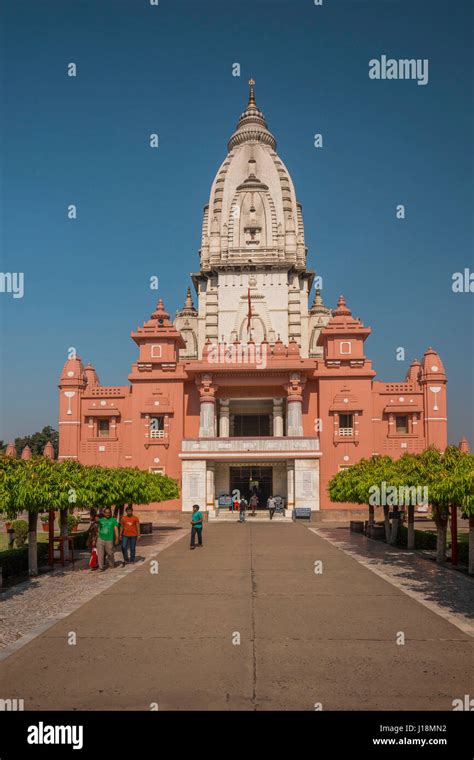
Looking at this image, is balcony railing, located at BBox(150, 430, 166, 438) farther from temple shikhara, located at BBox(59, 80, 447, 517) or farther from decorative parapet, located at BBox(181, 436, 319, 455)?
decorative parapet, located at BBox(181, 436, 319, 455)

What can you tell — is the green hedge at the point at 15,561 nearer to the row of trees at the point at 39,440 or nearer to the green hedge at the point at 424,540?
the green hedge at the point at 424,540

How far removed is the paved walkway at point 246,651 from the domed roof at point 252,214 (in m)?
40.5

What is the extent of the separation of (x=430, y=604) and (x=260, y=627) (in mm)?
3928

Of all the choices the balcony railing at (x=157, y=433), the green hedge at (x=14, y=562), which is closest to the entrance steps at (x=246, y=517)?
the balcony railing at (x=157, y=433)

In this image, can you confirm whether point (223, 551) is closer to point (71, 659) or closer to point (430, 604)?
point (430, 604)

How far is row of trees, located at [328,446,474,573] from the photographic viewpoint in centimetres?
1414

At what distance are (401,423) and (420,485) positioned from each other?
22800 millimetres

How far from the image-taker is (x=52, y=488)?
15.5 m

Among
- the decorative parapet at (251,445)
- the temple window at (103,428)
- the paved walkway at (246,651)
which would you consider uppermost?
the temple window at (103,428)

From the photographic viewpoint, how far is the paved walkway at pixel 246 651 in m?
6.84

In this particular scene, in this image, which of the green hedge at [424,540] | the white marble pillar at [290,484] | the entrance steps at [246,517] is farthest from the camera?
the white marble pillar at [290,484]

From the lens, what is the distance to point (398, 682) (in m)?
7.29

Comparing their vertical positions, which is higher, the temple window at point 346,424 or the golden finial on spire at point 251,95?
the golden finial on spire at point 251,95

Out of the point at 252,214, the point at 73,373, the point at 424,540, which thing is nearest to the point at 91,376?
the point at 73,373
